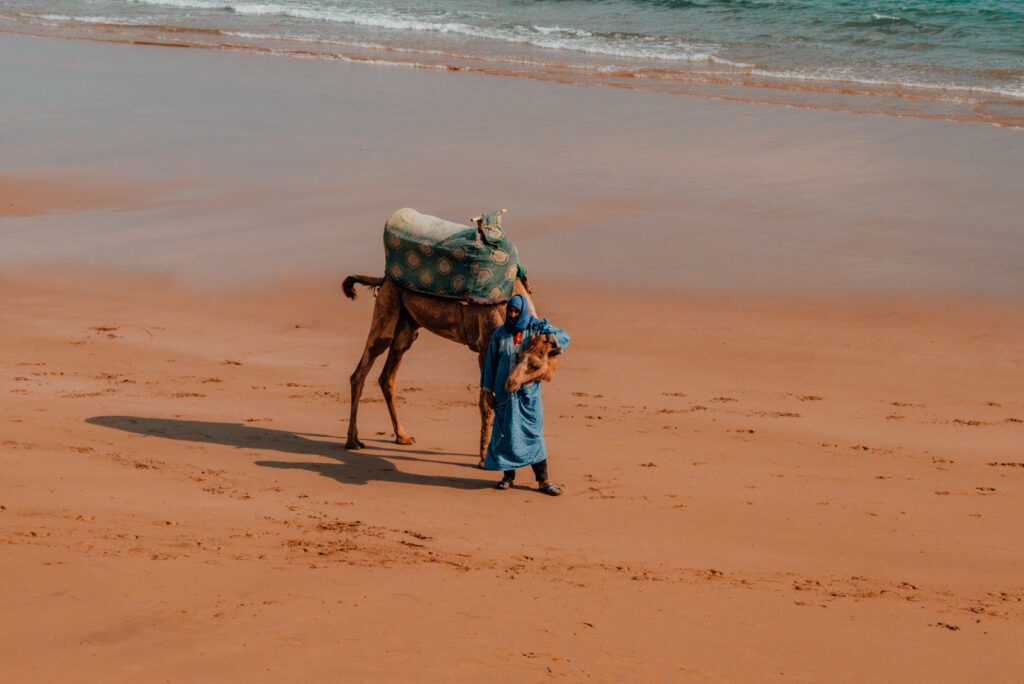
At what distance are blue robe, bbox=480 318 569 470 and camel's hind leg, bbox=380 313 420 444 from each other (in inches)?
40.5

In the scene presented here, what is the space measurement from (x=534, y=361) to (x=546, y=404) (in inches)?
82.7

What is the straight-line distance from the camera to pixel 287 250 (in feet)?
44.2

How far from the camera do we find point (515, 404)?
25.9ft

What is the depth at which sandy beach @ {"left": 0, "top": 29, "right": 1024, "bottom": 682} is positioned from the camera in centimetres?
596

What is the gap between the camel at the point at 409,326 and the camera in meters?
8.32

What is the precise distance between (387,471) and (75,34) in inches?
916

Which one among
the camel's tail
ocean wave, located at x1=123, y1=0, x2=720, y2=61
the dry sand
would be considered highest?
ocean wave, located at x1=123, y1=0, x2=720, y2=61

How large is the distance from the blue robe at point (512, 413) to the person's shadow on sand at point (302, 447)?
448 millimetres

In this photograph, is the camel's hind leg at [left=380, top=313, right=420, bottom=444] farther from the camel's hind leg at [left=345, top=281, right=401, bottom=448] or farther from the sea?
the sea

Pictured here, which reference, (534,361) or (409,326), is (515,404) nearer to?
(534,361)

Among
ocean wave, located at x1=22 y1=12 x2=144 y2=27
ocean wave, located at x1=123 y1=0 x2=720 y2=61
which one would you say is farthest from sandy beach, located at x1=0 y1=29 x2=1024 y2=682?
ocean wave, located at x1=22 y1=12 x2=144 y2=27

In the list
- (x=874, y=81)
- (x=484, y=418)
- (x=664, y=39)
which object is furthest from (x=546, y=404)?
(x=664, y=39)

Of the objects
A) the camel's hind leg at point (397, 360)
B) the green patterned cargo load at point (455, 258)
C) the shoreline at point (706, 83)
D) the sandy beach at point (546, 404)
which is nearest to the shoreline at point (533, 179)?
the sandy beach at point (546, 404)

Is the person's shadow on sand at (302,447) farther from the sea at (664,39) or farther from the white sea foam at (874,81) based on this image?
the white sea foam at (874,81)
